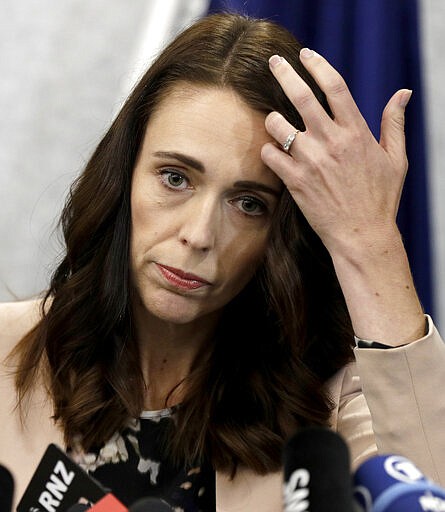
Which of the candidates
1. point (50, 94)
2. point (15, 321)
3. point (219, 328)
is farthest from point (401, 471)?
point (50, 94)

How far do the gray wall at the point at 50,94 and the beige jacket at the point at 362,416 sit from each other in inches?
35.9

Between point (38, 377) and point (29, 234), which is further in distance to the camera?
point (29, 234)

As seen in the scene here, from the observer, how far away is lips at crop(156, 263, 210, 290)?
1.15 metres

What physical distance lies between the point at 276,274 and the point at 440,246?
3.19ft

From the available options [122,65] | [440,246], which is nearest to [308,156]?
[440,246]

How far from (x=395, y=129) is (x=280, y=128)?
14cm

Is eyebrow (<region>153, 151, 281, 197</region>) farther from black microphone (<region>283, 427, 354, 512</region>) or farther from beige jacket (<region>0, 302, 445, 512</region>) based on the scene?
black microphone (<region>283, 427, 354, 512</region>)

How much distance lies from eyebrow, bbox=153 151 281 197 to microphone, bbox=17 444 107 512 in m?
0.47

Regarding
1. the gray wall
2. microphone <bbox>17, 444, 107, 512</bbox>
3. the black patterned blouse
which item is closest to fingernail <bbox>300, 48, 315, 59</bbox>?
the black patterned blouse

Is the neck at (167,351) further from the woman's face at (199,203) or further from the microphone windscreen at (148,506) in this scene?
the microphone windscreen at (148,506)

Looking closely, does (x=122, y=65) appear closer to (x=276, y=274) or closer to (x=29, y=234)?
(x=29, y=234)

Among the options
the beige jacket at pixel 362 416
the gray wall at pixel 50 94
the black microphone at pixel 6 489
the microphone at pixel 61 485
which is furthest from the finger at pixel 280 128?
the gray wall at pixel 50 94

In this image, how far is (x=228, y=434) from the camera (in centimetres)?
124

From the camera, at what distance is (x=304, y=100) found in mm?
1144
